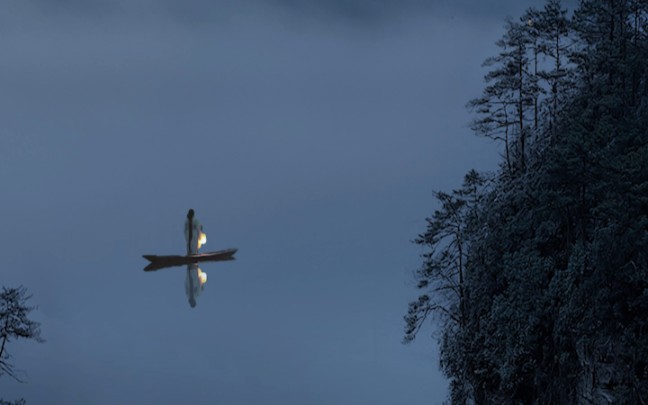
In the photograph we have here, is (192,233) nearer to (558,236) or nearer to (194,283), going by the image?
(194,283)

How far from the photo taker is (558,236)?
37.0m

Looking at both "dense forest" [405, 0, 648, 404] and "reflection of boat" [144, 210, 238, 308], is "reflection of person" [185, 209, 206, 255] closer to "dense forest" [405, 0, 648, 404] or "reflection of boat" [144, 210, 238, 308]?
"reflection of boat" [144, 210, 238, 308]

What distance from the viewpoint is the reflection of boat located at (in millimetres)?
19000

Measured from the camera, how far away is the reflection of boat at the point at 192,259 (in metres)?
19.0

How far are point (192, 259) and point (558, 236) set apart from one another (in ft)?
69.8

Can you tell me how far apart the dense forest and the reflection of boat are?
607 inches

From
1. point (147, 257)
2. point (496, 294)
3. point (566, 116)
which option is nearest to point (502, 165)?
point (566, 116)

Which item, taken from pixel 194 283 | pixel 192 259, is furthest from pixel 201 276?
pixel 192 259

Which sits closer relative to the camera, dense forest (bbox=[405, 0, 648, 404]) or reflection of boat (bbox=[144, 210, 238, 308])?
reflection of boat (bbox=[144, 210, 238, 308])

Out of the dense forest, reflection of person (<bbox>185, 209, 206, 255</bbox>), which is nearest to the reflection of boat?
reflection of person (<bbox>185, 209, 206, 255</bbox>)

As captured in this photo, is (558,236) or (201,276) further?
→ (558,236)

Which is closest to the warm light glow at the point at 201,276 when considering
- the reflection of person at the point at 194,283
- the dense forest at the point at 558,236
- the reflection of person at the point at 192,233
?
the reflection of person at the point at 194,283

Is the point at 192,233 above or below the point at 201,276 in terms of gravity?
above

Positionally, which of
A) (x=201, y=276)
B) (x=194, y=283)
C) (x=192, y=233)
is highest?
(x=192, y=233)
